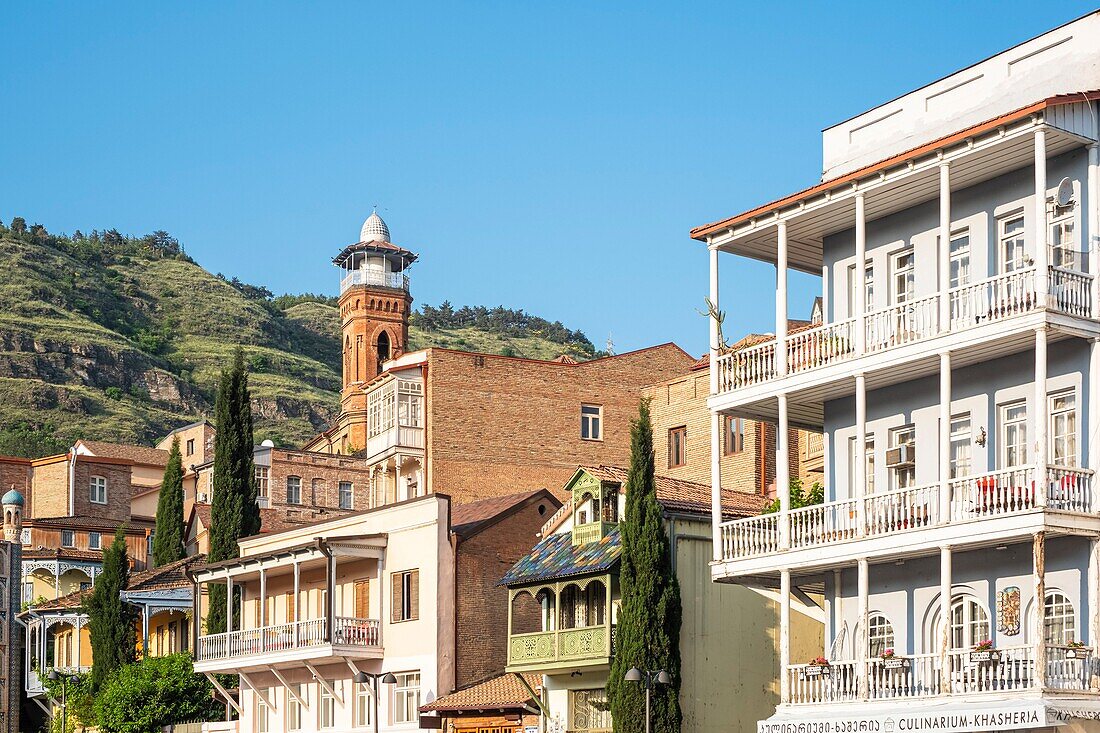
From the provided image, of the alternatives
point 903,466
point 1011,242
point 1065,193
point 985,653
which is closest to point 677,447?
point 903,466

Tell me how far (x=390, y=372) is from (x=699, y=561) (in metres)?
Answer: 29.8

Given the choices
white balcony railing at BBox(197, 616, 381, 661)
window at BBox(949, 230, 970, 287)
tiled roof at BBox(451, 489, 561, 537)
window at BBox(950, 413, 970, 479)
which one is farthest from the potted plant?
white balcony railing at BBox(197, 616, 381, 661)

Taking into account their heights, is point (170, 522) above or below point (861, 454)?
below

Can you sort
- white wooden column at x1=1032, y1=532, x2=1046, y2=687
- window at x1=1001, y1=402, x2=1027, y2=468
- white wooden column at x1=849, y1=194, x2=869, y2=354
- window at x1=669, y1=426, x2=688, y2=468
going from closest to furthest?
white wooden column at x1=1032, y1=532, x2=1046, y2=687, window at x1=1001, y1=402, x2=1027, y2=468, white wooden column at x1=849, y1=194, x2=869, y2=354, window at x1=669, y1=426, x2=688, y2=468

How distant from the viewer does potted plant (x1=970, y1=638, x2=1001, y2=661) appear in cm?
2952

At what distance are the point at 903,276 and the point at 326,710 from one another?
2509cm

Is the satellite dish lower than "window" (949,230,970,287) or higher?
higher

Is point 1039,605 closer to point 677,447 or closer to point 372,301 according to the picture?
point 677,447

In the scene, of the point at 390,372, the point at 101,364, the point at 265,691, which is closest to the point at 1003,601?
the point at 265,691

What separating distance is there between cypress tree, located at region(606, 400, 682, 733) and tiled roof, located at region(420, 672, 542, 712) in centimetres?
446

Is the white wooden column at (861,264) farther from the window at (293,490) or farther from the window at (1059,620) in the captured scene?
the window at (293,490)

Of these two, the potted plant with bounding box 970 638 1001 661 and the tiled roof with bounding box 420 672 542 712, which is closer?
the potted plant with bounding box 970 638 1001 661

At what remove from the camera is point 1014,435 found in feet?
105

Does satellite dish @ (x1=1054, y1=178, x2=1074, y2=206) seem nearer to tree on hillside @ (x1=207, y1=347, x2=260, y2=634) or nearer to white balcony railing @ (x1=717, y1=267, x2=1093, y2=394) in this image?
white balcony railing @ (x1=717, y1=267, x2=1093, y2=394)
